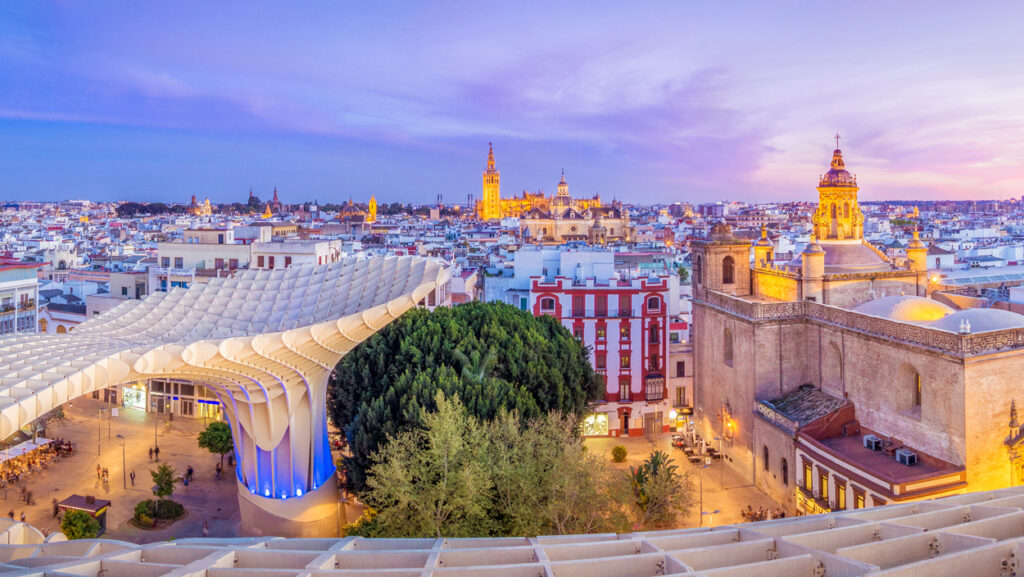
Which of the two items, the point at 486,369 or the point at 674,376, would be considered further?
the point at 674,376

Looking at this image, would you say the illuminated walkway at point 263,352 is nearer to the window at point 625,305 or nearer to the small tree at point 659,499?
the small tree at point 659,499

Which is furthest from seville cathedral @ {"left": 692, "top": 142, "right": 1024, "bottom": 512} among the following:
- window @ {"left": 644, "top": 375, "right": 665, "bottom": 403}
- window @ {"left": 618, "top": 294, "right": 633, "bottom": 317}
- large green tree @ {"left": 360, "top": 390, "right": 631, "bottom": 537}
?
large green tree @ {"left": 360, "top": 390, "right": 631, "bottom": 537}

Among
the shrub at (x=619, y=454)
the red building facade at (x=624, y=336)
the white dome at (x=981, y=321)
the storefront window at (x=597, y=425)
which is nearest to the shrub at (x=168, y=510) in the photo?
the shrub at (x=619, y=454)

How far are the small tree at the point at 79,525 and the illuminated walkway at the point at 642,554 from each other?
15.5 meters

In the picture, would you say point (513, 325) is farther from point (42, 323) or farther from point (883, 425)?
point (42, 323)

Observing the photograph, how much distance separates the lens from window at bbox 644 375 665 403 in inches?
1599

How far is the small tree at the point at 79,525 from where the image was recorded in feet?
83.2

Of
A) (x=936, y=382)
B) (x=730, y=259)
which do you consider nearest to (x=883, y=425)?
(x=936, y=382)

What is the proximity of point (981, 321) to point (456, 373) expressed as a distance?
19.0m

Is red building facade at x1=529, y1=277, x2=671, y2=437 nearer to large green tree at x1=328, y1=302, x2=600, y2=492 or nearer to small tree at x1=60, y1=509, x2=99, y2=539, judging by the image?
large green tree at x1=328, y1=302, x2=600, y2=492

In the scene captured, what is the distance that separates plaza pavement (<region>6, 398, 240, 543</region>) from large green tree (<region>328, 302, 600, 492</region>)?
6404 mm

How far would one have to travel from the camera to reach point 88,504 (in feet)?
92.4

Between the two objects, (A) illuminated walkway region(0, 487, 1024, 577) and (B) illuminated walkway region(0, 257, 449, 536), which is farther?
(B) illuminated walkway region(0, 257, 449, 536)

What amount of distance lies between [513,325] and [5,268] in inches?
1252
